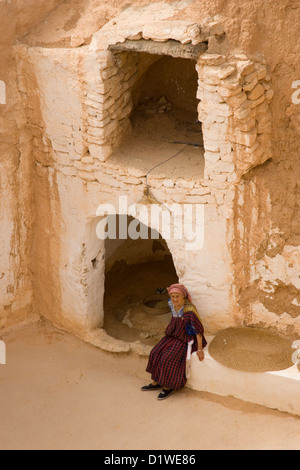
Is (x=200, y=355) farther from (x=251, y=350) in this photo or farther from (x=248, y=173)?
(x=248, y=173)

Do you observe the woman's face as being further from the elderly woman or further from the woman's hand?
the woman's hand

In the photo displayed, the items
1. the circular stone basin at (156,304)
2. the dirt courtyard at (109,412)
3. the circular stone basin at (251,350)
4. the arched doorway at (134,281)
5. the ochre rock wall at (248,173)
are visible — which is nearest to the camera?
the ochre rock wall at (248,173)

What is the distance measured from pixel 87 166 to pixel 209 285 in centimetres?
171

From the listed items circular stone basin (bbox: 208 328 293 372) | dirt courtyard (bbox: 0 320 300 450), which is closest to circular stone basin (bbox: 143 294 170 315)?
dirt courtyard (bbox: 0 320 300 450)

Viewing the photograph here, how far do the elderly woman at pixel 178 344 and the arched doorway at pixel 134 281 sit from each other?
112cm

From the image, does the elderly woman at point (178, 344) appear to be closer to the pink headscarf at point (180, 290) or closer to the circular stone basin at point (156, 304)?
the pink headscarf at point (180, 290)

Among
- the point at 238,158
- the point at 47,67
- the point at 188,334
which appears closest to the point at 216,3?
the point at 238,158

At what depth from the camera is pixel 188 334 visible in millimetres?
7000

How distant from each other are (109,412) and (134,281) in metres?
2.62

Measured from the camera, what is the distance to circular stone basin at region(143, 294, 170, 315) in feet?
28.5

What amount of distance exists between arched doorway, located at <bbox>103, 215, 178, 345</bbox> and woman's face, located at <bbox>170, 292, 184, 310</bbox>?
1319mm

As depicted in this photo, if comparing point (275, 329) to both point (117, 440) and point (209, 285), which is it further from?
point (117, 440)

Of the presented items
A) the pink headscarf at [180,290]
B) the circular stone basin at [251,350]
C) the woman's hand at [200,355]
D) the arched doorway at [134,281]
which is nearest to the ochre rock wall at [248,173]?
the circular stone basin at [251,350]

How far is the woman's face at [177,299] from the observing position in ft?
22.8
